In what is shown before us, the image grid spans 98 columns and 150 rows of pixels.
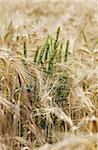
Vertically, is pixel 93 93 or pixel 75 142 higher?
pixel 93 93

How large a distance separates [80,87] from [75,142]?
0.82m

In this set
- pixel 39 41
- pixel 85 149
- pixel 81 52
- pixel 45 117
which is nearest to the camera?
pixel 85 149

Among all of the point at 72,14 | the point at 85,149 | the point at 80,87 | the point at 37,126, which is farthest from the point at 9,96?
the point at 72,14

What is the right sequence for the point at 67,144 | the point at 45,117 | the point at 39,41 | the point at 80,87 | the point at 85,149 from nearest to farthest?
the point at 67,144, the point at 85,149, the point at 45,117, the point at 80,87, the point at 39,41

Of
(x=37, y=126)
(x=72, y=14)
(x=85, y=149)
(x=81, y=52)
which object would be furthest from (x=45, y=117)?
(x=72, y=14)

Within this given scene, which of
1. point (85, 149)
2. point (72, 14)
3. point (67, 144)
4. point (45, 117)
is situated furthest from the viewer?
point (72, 14)

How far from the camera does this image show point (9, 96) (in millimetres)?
2363

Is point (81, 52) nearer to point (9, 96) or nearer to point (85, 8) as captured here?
point (9, 96)

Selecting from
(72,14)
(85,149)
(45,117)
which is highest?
(72,14)

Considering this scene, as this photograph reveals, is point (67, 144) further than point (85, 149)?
No

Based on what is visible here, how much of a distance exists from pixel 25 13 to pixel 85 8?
2.00 ft

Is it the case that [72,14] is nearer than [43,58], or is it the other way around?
[43,58]

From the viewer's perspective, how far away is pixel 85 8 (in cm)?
546

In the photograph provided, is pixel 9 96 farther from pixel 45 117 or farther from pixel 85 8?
pixel 85 8
